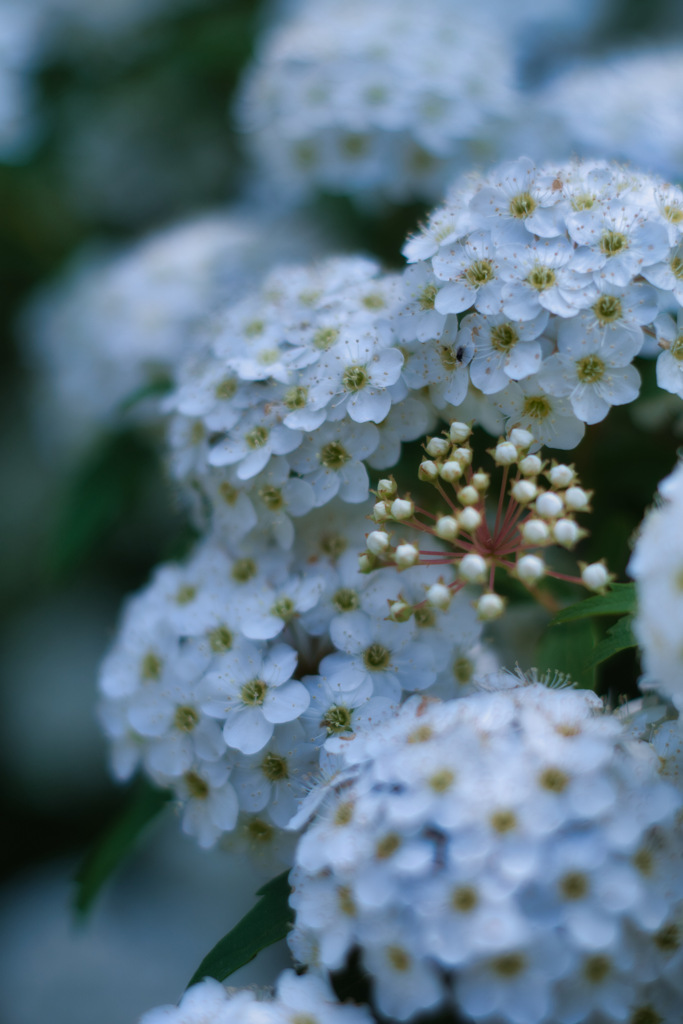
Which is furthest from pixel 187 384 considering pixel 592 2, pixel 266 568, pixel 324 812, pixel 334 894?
pixel 592 2

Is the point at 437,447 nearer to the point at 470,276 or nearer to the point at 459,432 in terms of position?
the point at 459,432

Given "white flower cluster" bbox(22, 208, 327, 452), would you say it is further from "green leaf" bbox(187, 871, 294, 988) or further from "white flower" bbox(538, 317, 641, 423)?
"green leaf" bbox(187, 871, 294, 988)

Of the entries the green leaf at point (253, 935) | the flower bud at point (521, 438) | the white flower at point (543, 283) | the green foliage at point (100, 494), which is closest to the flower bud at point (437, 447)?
the flower bud at point (521, 438)

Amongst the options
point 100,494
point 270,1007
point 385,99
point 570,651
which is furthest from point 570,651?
point 385,99

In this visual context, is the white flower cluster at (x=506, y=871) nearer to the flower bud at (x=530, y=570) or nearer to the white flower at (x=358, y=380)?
the flower bud at (x=530, y=570)

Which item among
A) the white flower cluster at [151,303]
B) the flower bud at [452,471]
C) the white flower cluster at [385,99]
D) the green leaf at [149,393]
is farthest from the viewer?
the white flower cluster at [151,303]
